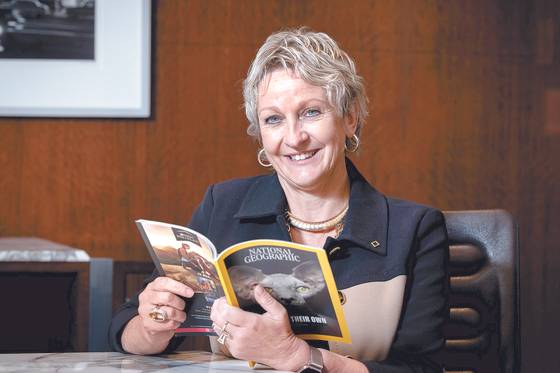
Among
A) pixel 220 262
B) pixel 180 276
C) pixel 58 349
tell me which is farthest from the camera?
pixel 58 349

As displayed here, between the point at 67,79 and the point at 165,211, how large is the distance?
61 cm

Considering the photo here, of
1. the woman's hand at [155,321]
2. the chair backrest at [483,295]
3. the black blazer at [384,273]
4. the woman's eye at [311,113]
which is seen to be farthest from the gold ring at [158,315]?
the chair backrest at [483,295]

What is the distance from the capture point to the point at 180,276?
1.59m

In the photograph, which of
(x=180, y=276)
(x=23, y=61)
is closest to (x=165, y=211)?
(x=23, y=61)

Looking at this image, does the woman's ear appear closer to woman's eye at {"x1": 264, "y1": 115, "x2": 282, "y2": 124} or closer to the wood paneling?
woman's eye at {"x1": 264, "y1": 115, "x2": 282, "y2": 124}

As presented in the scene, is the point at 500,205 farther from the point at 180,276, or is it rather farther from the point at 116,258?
the point at 180,276

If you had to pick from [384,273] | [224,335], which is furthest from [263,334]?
[384,273]

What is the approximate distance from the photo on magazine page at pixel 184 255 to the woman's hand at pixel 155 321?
2 centimetres

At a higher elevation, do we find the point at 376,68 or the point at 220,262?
the point at 376,68

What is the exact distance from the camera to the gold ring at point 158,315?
5.31ft

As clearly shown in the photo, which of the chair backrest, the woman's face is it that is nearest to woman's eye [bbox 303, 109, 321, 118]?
the woman's face

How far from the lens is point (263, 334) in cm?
150

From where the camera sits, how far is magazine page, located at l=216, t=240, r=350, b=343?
1427mm

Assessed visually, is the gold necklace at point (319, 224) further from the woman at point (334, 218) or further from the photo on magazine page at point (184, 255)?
the photo on magazine page at point (184, 255)
